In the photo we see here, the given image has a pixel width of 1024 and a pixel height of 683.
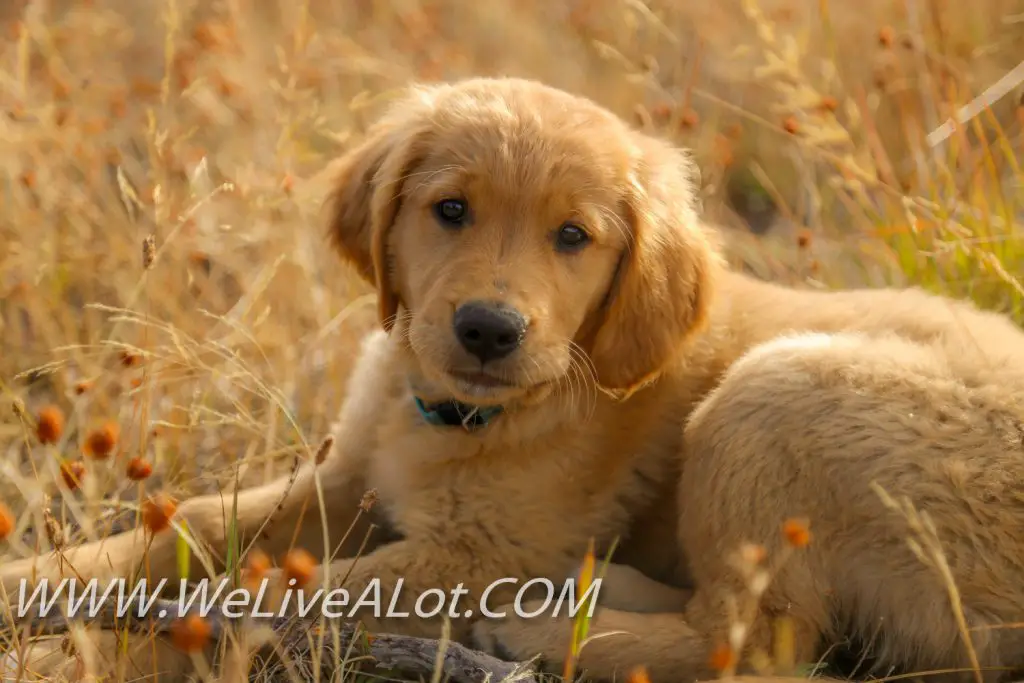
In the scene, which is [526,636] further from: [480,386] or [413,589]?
[480,386]

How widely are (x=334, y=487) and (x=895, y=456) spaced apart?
5.14ft

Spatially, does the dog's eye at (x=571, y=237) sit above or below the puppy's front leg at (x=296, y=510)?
above

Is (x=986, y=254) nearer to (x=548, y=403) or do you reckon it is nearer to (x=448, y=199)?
(x=548, y=403)

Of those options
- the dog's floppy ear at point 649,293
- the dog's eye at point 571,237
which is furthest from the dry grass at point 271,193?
the dog's eye at point 571,237

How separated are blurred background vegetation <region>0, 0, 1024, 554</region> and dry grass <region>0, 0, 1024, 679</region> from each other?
0.02 m

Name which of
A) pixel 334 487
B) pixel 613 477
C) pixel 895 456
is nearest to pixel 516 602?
pixel 613 477

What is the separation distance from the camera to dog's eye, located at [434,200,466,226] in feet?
9.18

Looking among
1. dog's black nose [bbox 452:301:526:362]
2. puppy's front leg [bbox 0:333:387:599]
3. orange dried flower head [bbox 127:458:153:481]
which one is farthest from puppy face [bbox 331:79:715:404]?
orange dried flower head [bbox 127:458:153:481]

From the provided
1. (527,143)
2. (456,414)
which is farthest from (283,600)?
(527,143)

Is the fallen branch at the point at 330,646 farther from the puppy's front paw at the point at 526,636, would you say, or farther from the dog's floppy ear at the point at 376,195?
the dog's floppy ear at the point at 376,195

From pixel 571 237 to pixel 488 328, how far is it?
42 cm

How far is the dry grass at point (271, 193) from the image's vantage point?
3.45m

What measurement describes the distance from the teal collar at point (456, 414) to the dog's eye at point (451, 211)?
0.50m

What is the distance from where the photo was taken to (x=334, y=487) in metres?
3.23
